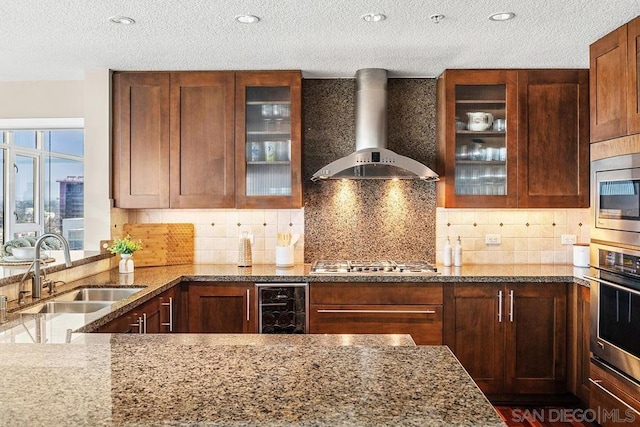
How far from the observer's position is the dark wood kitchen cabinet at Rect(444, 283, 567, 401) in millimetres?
3490

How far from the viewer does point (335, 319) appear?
3.52 m

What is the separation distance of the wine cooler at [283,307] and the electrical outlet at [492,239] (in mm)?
1546

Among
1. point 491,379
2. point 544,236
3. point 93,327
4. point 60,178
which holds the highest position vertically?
point 60,178

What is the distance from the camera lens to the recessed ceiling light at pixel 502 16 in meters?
2.72

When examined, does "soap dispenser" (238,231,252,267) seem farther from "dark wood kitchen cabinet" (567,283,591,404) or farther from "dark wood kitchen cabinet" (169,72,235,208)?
"dark wood kitchen cabinet" (567,283,591,404)

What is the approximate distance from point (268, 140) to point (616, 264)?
7.82 feet

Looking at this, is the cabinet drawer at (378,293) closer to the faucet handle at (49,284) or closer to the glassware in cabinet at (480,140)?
the glassware in cabinet at (480,140)

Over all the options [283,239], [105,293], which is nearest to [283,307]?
[283,239]

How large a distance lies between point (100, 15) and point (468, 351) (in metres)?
3.00

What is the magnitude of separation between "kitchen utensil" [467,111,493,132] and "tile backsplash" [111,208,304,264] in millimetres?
1447

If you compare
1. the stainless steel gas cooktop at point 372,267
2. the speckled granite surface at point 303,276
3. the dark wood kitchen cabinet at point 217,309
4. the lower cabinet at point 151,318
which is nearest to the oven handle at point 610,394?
the speckled granite surface at point 303,276

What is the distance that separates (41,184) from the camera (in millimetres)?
6730

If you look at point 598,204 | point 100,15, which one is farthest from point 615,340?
point 100,15

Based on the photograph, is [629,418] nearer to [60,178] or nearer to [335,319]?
[335,319]
